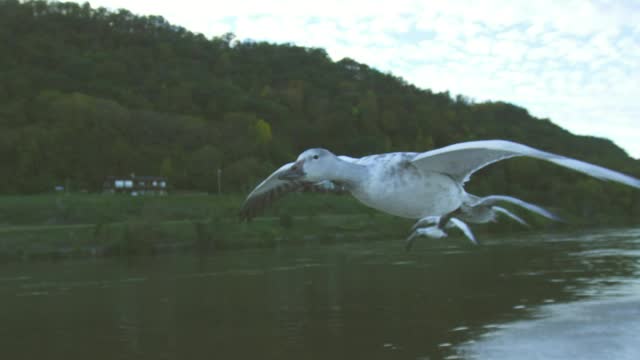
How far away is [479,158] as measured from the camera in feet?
14.2

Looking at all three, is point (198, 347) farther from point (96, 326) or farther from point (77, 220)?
point (77, 220)

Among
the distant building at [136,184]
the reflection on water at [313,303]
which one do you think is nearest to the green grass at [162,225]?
the reflection on water at [313,303]

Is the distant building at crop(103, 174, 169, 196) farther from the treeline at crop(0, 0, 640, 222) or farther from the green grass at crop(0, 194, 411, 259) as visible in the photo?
the green grass at crop(0, 194, 411, 259)

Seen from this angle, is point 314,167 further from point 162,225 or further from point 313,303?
point 162,225

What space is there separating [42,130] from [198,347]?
184ft

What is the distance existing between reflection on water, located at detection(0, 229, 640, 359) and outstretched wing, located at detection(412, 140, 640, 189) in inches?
794

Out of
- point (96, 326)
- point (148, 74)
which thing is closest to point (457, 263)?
point (96, 326)

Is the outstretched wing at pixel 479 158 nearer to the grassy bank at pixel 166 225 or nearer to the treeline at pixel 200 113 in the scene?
the treeline at pixel 200 113

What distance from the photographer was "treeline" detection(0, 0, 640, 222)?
15.2 m

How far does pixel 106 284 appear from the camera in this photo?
1384 inches

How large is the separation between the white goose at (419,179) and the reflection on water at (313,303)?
20.2 metres

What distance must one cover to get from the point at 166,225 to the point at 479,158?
46198 millimetres

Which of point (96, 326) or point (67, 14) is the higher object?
point (67, 14)

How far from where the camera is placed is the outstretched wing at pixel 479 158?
337 cm
